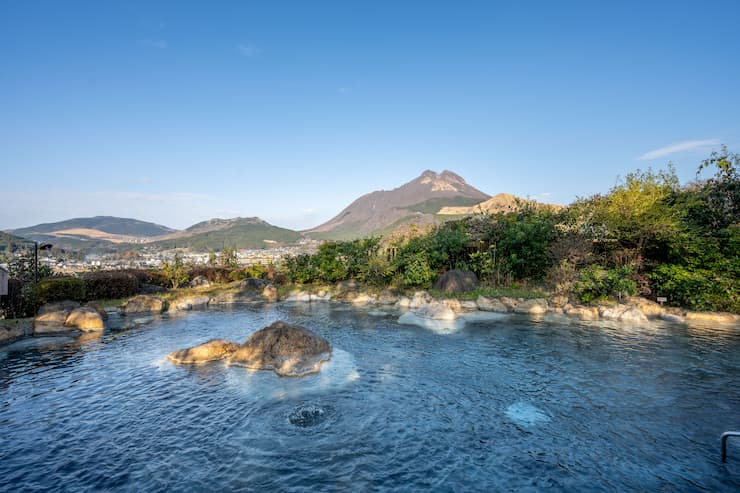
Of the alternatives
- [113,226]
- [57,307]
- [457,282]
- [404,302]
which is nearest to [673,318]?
[457,282]

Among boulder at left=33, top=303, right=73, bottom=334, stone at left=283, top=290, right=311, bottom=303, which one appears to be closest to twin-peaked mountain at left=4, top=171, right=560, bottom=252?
stone at left=283, top=290, right=311, bottom=303

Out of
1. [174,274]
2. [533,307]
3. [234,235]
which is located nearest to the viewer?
[533,307]

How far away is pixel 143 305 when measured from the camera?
18.3m

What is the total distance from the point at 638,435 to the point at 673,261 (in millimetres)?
15480

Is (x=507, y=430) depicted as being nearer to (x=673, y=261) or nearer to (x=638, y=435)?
(x=638, y=435)

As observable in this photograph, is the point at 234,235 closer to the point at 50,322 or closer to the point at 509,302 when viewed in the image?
the point at 50,322

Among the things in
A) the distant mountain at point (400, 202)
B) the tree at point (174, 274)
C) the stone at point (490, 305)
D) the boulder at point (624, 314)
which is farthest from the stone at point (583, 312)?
the distant mountain at point (400, 202)

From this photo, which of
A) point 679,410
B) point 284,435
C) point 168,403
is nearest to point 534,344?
point 679,410

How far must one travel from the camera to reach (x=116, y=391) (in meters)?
8.05

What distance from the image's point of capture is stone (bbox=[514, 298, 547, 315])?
16531 millimetres

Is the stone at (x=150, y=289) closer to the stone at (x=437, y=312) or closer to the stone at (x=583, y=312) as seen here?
the stone at (x=437, y=312)

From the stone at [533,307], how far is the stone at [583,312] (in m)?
0.97

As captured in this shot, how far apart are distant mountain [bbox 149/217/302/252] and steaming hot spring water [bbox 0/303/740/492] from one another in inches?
3489

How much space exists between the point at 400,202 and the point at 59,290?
14005 centimetres
